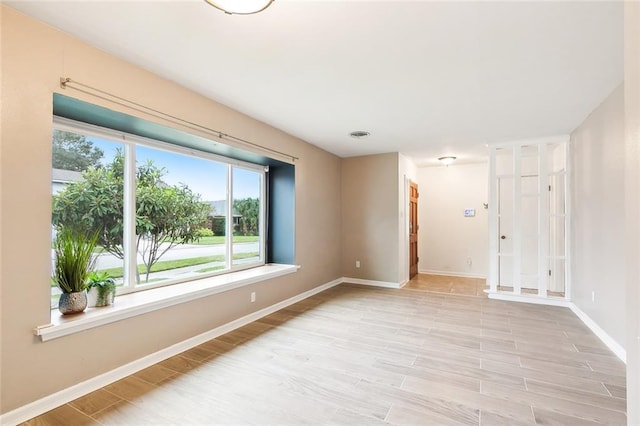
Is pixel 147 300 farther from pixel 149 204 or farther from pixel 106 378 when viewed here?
pixel 149 204

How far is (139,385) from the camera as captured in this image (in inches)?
89.0

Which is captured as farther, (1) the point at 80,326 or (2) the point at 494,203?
(2) the point at 494,203

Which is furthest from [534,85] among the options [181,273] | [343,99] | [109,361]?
[109,361]

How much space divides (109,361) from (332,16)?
116 inches

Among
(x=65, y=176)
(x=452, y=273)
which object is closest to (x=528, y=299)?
(x=452, y=273)

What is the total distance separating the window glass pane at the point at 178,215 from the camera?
3051 mm

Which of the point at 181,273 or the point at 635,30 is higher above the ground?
the point at 635,30

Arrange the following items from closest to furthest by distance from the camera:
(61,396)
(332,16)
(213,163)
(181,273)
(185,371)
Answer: (332,16), (61,396), (185,371), (181,273), (213,163)

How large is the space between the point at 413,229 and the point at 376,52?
4.88 m

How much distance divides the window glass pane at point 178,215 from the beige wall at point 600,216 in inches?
168

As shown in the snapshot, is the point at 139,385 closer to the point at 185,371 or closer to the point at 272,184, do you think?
the point at 185,371

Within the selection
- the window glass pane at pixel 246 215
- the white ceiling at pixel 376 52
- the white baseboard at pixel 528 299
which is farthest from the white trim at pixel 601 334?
the window glass pane at pixel 246 215

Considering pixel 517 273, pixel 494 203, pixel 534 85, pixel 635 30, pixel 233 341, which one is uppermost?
pixel 534 85

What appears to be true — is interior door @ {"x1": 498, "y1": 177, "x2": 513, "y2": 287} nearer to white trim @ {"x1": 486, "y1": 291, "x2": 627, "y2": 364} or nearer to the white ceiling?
white trim @ {"x1": 486, "y1": 291, "x2": 627, "y2": 364}
